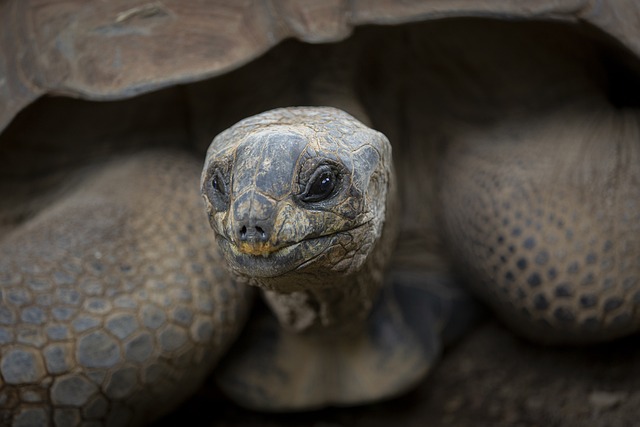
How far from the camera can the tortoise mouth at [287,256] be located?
1485 mm

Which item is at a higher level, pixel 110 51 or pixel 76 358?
pixel 110 51

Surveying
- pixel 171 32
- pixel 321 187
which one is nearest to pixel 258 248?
pixel 321 187

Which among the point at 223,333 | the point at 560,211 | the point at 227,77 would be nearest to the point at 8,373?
the point at 223,333

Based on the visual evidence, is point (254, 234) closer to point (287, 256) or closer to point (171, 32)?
point (287, 256)

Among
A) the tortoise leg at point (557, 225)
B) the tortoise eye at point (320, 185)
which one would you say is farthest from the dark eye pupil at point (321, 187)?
the tortoise leg at point (557, 225)

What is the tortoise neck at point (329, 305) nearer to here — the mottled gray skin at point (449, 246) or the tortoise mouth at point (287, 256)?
the mottled gray skin at point (449, 246)

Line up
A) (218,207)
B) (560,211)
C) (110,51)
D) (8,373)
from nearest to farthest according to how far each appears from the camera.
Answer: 1. (218,207)
2. (8,373)
3. (110,51)
4. (560,211)

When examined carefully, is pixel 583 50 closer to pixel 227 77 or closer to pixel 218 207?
pixel 227 77

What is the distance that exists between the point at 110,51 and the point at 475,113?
1.18 metres

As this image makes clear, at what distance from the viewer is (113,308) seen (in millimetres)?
1974

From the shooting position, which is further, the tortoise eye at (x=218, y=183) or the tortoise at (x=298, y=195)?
the tortoise at (x=298, y=195)

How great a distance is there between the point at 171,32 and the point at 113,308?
27.7 inches

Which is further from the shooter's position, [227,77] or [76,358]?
[227,77]

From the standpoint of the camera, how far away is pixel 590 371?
242 cm
